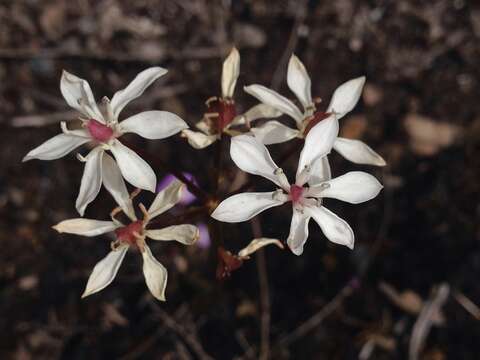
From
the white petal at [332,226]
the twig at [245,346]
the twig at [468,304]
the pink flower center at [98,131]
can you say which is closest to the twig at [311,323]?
the twig at [245,346]

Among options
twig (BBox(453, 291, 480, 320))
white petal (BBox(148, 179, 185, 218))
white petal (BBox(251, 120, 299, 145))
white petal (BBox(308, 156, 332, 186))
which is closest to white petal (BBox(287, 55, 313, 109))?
white petal (BBox(251, 120, 299, 145))

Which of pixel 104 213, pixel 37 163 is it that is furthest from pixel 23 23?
pixel 104 213

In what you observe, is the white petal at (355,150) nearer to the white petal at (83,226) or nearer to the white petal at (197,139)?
the white petal at (197,139)

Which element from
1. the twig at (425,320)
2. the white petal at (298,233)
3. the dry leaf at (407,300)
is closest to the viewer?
the white petal at (298,233)

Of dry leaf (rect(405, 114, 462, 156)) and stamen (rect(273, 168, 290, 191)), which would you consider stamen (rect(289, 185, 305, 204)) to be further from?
dry leaf (rect(405, 114, 462, 156))

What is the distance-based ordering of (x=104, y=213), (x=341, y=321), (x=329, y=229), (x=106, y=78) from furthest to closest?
(x=106, y=78), (x=104, y=213), (x=341, y=321), (x=329, y=229)

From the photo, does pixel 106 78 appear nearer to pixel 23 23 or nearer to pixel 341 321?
pixel 23 23

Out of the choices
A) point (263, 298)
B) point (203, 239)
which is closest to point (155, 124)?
point (203, 239)
